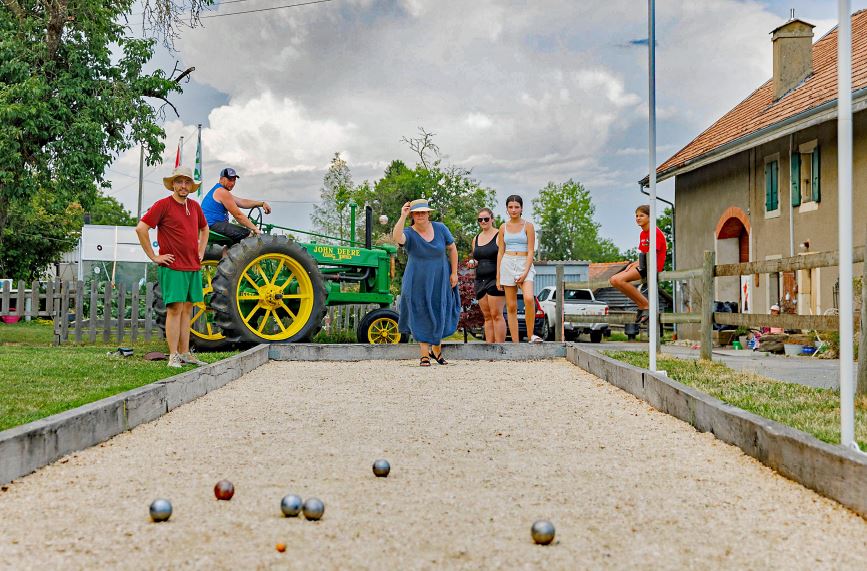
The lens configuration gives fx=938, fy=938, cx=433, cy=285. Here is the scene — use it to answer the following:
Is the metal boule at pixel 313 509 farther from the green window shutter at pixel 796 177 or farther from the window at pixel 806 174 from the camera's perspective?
the green window shutter at pixel 796 177

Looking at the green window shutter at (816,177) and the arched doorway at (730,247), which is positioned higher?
the green window shutter at (816,177)

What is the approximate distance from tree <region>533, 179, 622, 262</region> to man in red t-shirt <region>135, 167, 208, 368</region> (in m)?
Answer: 72.7

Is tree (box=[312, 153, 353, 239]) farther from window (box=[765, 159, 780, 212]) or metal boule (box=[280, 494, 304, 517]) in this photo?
metal boule (box=[280, 494, 304, 517])

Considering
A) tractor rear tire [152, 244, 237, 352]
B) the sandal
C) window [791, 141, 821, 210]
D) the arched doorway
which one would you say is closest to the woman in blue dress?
the sandal

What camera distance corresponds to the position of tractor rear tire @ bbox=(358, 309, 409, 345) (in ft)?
45.4

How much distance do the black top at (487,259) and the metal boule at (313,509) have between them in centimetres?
792

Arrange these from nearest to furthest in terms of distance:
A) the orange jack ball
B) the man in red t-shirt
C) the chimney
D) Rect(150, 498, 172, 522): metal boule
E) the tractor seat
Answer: Rect(150, 498, 172, 522): metal boule → the orange jack ball → the man in red t-shirt → the tractor seat → the chimney

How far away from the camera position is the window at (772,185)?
802 inches

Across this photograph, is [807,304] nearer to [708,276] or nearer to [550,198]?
[708,276]

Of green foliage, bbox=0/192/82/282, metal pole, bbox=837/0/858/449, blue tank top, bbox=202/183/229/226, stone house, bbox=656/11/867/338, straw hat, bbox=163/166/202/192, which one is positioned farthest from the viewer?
green foliage, bbox=0/192/82/282

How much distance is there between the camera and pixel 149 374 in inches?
315

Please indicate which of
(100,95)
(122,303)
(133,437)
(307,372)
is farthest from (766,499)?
(100,95)

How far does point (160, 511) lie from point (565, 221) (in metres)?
81.5

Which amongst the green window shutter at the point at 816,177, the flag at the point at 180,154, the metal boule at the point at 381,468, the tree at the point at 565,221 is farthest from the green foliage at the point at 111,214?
the metal boule at the point at 381,468
